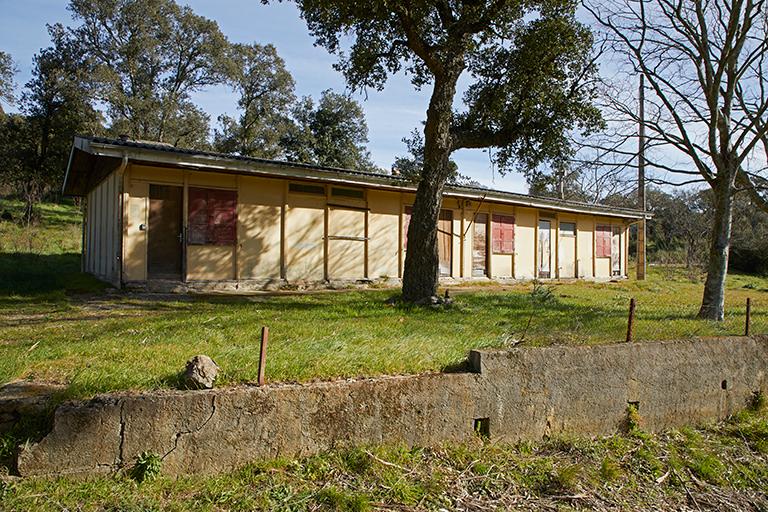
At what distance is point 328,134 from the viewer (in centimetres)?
3108

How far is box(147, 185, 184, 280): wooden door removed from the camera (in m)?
10.0

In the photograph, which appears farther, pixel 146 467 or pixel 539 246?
pixel 539 246

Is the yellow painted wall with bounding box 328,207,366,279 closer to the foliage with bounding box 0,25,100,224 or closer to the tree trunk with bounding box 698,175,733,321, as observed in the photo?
the tree trunk with bounding box 698,175,733,321

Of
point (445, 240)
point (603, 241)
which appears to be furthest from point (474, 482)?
point (603, 241)

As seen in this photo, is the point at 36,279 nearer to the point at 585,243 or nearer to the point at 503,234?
the point at 503,234

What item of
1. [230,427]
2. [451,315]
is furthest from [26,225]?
[230,427]

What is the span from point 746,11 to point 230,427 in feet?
31.2

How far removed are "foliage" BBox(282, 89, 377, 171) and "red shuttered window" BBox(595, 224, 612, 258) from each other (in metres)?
16.1

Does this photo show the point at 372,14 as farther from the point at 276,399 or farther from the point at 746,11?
the point at 276,399

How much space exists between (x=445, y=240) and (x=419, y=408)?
10.3 metres

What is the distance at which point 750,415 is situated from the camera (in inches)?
231

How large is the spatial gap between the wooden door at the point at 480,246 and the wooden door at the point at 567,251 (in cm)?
352

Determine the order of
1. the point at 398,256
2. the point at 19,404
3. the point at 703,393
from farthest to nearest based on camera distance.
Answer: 1. the point at 398,256
2. the point at 703,393
3. the point at 19,404

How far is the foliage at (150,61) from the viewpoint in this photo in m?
26.7
